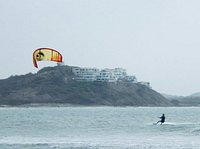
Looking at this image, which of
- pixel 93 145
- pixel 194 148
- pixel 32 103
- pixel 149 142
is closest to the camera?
pixel 194 148

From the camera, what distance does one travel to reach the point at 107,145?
37344mm

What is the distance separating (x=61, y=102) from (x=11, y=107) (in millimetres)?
15134

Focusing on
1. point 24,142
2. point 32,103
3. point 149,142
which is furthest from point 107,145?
point 32,103

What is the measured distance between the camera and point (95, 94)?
19875 cm

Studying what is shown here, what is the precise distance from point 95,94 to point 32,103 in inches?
760

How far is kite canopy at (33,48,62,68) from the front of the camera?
116 ft

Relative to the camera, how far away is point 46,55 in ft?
120

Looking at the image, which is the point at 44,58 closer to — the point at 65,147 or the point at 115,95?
the point at 65,147

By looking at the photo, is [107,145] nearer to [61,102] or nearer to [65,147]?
[65,147]

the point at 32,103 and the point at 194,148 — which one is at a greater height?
the point at 32,103

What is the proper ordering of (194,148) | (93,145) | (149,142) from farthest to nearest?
(149,142)
(93,145)
(194,148)

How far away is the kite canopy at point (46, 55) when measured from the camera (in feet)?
116

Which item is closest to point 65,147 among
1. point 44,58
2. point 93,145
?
point 93,145

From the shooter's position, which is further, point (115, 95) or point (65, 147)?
point (115, 95)
